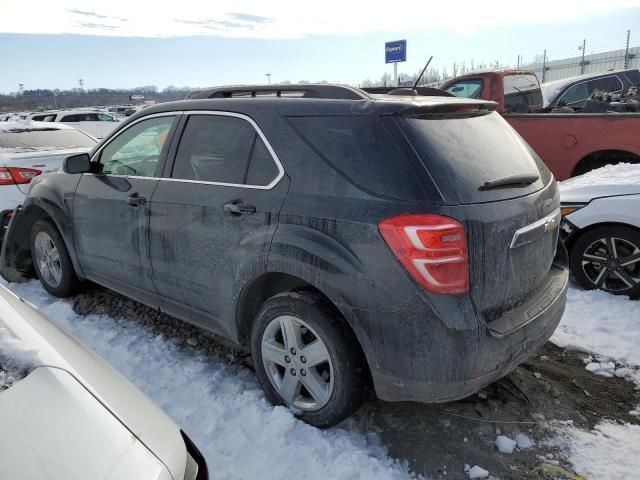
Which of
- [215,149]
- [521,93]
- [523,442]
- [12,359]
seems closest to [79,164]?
[215,149]

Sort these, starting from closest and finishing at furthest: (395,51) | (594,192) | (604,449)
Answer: (604,449), (594,192), (395,51)

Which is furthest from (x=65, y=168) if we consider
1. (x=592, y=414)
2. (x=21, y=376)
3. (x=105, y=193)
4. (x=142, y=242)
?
(x=592, y=414)

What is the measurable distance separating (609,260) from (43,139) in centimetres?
663

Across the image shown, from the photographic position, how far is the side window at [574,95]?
11.4m

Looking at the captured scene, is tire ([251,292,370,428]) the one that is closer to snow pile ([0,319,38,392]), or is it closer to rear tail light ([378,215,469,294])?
rear tail light ([378,215,469,294])

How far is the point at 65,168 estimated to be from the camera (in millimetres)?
4062

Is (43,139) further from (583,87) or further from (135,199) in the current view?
(583,87)

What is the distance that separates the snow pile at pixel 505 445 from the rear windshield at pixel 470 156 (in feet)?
4.22

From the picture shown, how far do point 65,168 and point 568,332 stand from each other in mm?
4122

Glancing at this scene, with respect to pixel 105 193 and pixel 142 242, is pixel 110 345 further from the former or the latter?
pixel 105 193

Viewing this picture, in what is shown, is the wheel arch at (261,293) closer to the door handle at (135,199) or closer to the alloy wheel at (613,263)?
the door handle at (135,199)

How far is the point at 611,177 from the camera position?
4867 mm

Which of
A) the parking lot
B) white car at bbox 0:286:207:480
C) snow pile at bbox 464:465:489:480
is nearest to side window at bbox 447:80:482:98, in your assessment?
the parking lot

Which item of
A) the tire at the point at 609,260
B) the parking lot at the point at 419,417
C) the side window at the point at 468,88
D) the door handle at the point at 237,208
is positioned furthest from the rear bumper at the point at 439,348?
the side window at the point at 468,88
